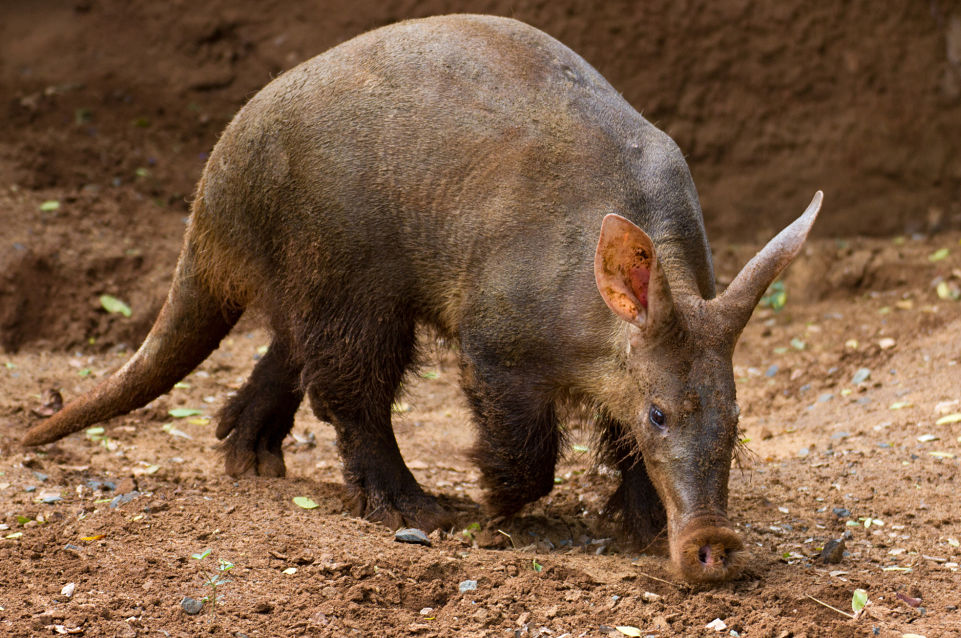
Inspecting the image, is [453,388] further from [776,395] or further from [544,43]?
[544,43]

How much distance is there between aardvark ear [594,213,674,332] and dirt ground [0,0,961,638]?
47.3 inches

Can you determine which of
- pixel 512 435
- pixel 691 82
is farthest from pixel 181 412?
pixel 691 82

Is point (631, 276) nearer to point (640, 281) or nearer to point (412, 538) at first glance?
point (640, 281)

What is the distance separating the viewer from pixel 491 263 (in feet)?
17.5

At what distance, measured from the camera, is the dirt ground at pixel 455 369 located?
15.6ft

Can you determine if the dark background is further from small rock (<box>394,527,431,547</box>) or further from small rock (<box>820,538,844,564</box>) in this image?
small rock (<box>820,538,844,564</box>)

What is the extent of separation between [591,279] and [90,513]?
8.83 ft

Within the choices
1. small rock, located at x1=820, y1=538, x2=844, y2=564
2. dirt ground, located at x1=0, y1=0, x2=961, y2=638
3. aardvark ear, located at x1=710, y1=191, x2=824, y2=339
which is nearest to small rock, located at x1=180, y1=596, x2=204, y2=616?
dirt ground, located at x1=0, y1=0, x2=961, y2=638

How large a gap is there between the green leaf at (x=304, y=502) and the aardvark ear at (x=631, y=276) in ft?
7.12

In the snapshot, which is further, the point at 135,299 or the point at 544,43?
the point at 135,299

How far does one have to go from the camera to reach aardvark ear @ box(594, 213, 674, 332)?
4566 mm

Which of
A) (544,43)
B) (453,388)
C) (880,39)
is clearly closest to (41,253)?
(453,388)

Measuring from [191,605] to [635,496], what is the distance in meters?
2.21

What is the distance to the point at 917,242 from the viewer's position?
10.7m
